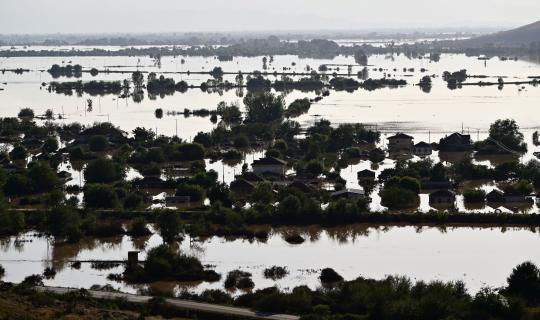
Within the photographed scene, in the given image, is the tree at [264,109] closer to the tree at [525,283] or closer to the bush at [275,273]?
the bush at [275,273]

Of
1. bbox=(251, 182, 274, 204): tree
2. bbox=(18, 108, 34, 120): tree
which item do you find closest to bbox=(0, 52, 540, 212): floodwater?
bbox=(18, 108, 34, 120): tree

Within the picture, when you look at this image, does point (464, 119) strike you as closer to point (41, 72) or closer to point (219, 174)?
point (219, 174)

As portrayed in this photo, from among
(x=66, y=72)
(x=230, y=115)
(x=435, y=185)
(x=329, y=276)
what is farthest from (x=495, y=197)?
(x=66, y=72)

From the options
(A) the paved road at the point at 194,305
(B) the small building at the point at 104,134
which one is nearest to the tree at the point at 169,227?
(A) the paved road at the point at 194,305

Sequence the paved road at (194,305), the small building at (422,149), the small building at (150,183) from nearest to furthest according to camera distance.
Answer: the paved road at (194,305)
the small building at (150,183)
the small building at (422,149)

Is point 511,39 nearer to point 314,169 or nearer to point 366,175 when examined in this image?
point 366,175

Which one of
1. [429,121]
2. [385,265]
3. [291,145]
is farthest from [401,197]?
[429,121]
